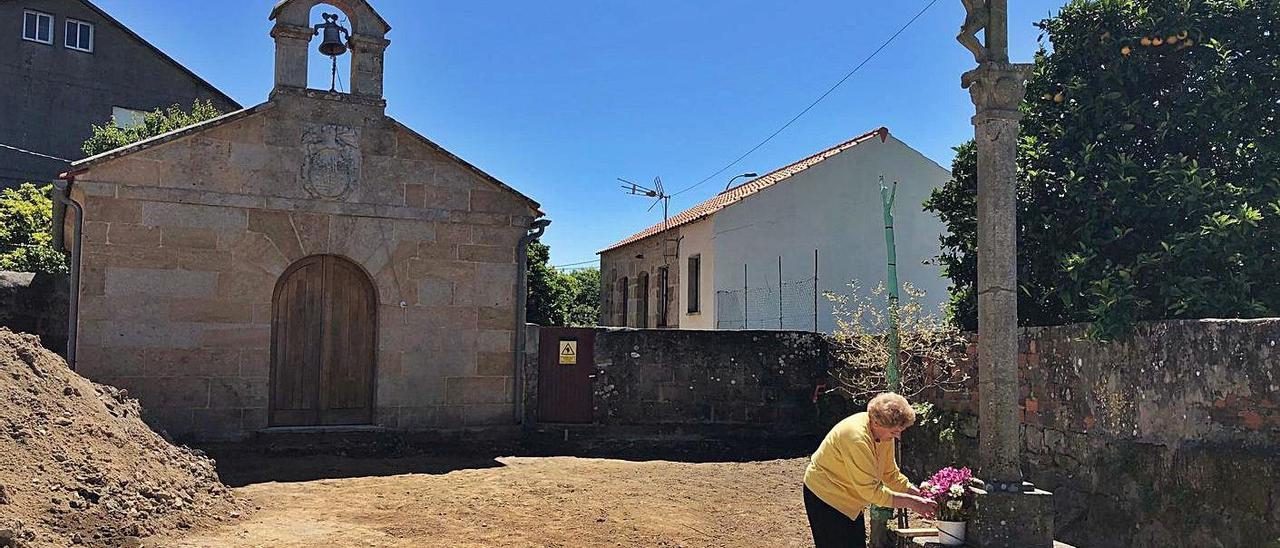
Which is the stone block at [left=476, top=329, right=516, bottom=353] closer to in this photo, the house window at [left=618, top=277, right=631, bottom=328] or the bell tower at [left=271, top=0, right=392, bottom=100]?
the bell tower at [left=271, top=0, right=392, bottom=100]

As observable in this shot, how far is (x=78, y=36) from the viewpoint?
92.7 ft

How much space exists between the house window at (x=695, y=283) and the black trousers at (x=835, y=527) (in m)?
17.0

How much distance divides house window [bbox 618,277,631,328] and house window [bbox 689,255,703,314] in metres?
4.60

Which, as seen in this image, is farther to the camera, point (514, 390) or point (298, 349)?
point (514, 390)

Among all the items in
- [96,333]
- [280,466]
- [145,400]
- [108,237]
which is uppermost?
[108,237]

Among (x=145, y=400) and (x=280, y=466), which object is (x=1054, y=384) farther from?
(x=145, y=400)

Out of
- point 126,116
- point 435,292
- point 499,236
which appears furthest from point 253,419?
point 126,116

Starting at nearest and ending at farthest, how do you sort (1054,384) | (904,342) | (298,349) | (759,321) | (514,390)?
(1054,384), (904,342), (298,349), (514,390), (759,321)

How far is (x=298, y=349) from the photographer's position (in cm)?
1180

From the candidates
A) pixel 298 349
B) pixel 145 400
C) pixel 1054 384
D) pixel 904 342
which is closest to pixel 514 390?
pixel 298 349

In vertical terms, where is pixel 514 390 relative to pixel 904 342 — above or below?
below

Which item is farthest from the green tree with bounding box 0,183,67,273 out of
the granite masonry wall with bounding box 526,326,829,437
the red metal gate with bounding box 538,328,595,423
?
the granite masonry wall with bounding box 526,326,829,437

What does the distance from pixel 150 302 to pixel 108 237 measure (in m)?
0.90


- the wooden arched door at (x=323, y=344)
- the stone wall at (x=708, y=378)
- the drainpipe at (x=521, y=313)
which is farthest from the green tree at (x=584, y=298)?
the wooden arched door at (x=323, y=344)
